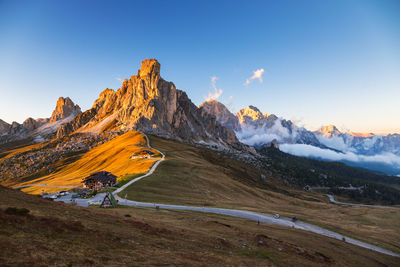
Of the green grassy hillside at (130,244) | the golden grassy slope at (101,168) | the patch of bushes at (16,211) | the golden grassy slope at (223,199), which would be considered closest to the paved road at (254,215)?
the golden grassy slope at (223,199)

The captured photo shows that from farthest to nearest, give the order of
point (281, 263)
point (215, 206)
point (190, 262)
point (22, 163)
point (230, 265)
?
point (22, 163), point (215, 206), point (281, 263), point (230, 265), point (190, 262)

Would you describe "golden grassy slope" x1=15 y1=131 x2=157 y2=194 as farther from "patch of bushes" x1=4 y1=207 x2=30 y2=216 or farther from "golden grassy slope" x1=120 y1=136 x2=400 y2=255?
"patch of bushes" x1=4 y1=207 x2=30 y2=216

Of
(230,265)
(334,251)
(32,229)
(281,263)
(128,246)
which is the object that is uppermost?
(32,229)

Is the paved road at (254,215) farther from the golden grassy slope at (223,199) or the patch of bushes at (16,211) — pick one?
the patch of bushes at (16,211)

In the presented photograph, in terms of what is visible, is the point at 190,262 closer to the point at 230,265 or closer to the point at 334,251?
the point at 230,265

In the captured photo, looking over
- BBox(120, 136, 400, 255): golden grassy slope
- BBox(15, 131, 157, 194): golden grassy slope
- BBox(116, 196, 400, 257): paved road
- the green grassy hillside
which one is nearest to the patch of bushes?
the green grassy hillside

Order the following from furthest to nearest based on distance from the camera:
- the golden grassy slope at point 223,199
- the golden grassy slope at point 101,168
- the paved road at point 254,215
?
the golden grassy slope at point 101,168 < the golden grassy slope at point 223,199 < the paved road at point 254,215

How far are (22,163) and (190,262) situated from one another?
22160 cm

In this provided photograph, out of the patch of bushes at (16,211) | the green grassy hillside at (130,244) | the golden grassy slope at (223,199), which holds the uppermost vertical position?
the patch of bushes at (16,211)

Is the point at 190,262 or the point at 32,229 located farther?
the point at 190,262

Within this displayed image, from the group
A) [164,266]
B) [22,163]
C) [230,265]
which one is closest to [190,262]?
[164,266]

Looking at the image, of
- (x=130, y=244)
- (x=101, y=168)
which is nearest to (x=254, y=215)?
(x=130, y=244)

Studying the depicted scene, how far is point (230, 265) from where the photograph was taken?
20.5 metres

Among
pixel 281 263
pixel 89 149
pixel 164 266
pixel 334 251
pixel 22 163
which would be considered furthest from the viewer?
pixel 89 149
